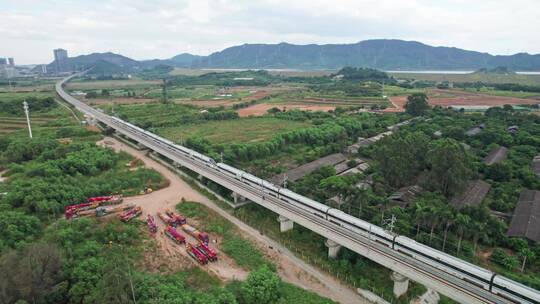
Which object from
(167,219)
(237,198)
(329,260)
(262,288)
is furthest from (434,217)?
(167,219)

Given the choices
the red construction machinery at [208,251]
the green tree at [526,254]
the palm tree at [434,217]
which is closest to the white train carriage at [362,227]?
the palm tree at [434,217]

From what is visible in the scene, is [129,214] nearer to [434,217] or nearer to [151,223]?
[151,223]

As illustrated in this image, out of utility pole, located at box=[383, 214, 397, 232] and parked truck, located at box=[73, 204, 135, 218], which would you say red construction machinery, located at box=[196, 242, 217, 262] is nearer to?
parked truck, located at box=[73, 204, 135, 218]

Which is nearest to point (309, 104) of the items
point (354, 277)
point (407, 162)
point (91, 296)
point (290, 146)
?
point (290, 146)

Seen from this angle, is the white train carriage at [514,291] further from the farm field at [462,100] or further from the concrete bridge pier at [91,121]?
the concrete bridge pier at [91,121]

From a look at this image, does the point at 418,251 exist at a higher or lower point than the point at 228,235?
higher
